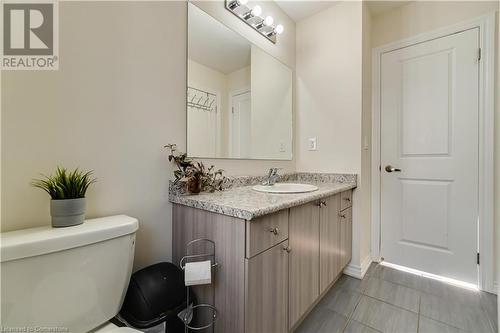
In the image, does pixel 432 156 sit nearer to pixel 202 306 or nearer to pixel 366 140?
pixel 366 140

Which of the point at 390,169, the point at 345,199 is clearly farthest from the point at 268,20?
the point at 390,169

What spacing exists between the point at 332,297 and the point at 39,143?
74.0 inches

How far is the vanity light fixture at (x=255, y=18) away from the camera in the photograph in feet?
5.02

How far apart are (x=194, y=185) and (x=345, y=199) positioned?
1.22 m

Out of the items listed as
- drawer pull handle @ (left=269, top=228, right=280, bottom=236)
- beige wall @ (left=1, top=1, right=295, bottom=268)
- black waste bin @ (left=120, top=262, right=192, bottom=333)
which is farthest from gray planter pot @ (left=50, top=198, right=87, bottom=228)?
drawer pull handle @ (left=269, top=228, right=280, bottom=236)

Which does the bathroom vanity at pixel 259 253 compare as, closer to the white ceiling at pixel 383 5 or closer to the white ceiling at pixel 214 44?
the white ceiling at pixel 214 44

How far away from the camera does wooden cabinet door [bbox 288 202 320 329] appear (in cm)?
110

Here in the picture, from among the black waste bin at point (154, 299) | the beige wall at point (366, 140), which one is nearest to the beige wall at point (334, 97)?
the beige wall at point (366, 140)

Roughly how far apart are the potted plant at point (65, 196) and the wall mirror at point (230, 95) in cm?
58

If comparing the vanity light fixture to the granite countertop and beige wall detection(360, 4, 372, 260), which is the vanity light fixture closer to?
beige wall detection(360, 4, 372, 260)

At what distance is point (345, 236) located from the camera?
5.74 feet

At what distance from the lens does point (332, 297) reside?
1.57 m

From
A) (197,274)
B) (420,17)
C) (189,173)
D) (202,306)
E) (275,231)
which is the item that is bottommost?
(202,306)

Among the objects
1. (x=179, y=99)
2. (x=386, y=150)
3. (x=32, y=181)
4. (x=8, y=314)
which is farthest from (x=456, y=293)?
(x=32, y=181)
